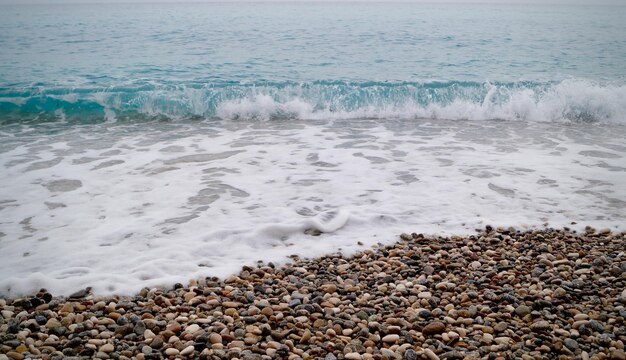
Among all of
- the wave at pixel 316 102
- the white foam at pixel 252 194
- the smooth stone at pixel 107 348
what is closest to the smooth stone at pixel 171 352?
the smooth stone at pixel 107 348

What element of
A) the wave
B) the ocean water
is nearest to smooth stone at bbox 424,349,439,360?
the ocean water

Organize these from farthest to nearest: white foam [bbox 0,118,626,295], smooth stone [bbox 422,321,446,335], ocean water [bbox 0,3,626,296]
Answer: ocean water [bbox 0,3,626,296] → white foam [bbox 0,118,626,295] → smooth stone [bbox 422,321,446,335]

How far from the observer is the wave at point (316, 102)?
1195 cm

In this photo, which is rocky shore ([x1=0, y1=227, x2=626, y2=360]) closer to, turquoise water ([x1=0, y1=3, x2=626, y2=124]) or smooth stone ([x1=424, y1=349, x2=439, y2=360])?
smooth stone ([x1=424, y1=349, x2=439, y2=360])

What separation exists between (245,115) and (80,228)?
23.9 feet

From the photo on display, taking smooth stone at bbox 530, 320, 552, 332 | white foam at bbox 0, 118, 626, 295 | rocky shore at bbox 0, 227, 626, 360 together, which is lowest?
white foam at bbox 0, 118, 626, 295

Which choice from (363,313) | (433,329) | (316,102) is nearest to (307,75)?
(316,102)

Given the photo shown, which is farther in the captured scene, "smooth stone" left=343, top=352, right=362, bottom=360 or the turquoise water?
the turquoise water

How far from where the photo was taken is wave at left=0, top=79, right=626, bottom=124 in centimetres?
1195

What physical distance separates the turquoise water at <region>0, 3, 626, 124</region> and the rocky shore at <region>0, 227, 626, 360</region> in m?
8.24

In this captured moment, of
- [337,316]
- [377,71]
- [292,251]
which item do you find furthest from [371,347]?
[377,71]

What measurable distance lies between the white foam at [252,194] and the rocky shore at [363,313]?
432mm

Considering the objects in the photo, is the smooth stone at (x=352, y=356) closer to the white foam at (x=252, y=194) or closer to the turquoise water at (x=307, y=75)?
the white foam at (x=252, y=194)

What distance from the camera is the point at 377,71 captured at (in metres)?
15.9
